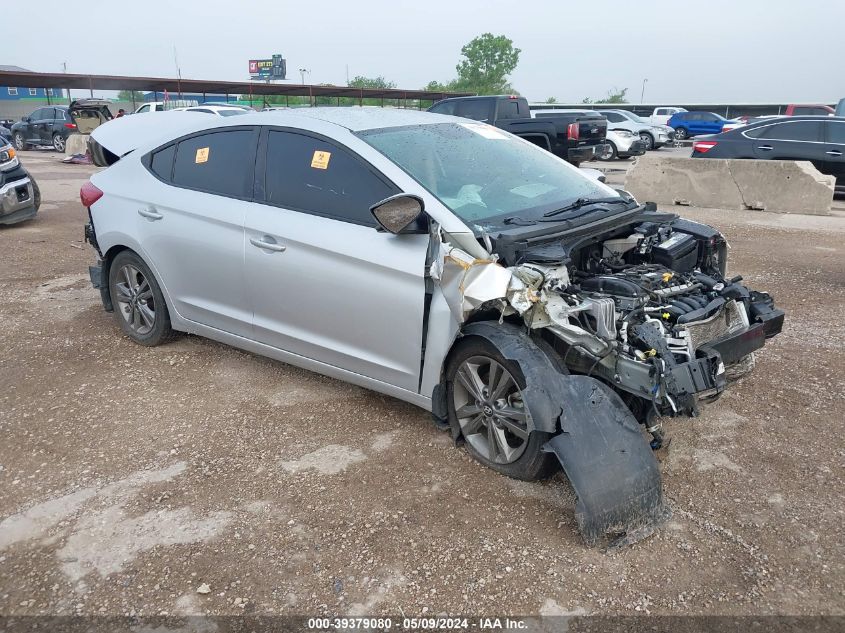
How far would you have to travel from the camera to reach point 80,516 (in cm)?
306

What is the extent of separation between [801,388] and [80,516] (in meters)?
4.16

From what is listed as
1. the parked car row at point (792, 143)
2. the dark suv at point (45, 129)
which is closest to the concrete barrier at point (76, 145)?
the dark suv at point (45, 129)

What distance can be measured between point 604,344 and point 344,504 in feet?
4.61

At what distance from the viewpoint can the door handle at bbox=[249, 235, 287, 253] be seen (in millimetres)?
3812

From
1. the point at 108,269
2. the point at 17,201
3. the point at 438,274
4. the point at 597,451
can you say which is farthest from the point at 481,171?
the point at 17,201

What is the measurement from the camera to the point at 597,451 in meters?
2.78

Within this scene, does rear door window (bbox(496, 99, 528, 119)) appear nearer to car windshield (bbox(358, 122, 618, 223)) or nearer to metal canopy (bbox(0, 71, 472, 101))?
car windshield (bbox(358, 122, 618, 223))

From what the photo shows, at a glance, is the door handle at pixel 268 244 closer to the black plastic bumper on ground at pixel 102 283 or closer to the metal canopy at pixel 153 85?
the black plastic bumper on ground at pixel 102 283

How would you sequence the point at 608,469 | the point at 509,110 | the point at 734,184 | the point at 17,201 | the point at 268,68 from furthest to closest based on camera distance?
the point at 268,68, the point at 509,110, the point at 734,184, the point at 17,201, the point at 608,469

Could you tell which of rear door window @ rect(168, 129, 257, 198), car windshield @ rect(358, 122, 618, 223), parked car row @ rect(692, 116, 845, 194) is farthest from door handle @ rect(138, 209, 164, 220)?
parked car row @ rect(692, 116, 845, 194)

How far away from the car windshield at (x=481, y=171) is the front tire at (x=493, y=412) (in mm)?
734

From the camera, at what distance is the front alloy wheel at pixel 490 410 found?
10.4ft

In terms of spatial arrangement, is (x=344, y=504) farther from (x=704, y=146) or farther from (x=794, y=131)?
(x=794, y=131)

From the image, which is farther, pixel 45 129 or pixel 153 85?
pixel 153 85
